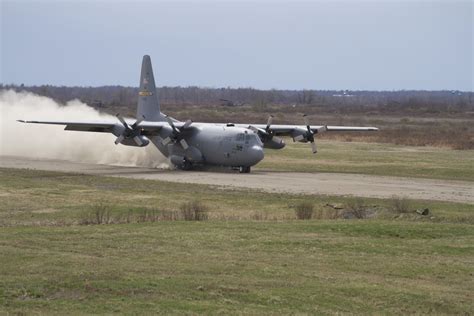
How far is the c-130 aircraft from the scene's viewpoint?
169 ft

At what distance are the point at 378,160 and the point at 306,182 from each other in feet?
55.1

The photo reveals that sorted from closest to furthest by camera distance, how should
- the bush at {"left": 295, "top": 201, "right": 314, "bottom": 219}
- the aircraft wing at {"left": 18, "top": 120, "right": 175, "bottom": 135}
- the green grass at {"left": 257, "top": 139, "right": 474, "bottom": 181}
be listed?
the bush at {"left": 295, "top": 201, "right": 314, "bottom": 219}, the aircraft wing at {"left": 18, "top": 120, "right": 175, "bottom": 135}, the green grass at {"left": 257, "top": 139, "right": 474, "bottom": 181}

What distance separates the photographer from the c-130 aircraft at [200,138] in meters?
51.7

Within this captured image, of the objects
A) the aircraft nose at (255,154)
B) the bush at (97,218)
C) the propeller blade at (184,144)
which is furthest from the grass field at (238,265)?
the propeller blade at (184,144)

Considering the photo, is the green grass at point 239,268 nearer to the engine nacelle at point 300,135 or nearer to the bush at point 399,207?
the bush at point 399,207

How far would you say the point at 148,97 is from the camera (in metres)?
59.2

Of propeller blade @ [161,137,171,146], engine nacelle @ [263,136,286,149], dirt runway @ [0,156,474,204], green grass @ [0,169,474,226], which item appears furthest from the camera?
engine nacelle @ [263,136,286,149]

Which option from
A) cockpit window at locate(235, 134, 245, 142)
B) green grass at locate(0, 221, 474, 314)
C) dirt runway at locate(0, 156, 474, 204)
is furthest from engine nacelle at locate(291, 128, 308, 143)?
green grass at locate(0, 221, 474, 314)

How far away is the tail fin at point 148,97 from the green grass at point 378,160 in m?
7.85

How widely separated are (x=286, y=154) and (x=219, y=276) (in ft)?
164

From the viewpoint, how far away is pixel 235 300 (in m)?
15.9

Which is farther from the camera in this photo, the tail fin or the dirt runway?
the tail fin

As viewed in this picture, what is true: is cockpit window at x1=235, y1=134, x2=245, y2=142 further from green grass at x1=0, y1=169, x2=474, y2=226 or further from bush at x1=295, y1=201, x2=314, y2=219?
bush at x1=295, y1=201, x2=314, y2=219

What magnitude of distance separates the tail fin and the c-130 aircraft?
Answer: 2.94 ft
